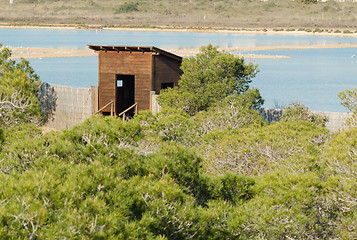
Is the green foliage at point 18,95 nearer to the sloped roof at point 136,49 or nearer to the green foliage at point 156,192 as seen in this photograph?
the sloped roof at point 136,49

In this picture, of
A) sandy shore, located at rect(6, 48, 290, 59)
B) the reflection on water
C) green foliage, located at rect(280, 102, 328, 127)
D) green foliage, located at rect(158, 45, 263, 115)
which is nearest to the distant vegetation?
green foliage, located at rect(280, 102, 328, 127)

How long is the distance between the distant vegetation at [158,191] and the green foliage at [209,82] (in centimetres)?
942

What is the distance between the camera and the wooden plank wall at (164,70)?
2854 centimetres

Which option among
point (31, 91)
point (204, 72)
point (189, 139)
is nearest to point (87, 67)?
point (31, 91)

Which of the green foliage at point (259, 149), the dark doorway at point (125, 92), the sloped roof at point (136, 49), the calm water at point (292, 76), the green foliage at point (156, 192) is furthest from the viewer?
the calm water at point (292, 76)

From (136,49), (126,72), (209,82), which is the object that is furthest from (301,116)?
(126,72)

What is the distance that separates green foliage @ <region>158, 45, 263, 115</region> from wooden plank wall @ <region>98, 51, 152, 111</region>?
2455 mm

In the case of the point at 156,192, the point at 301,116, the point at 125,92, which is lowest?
the point at 125,92

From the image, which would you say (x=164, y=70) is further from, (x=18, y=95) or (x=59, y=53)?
(x=59, y=53)

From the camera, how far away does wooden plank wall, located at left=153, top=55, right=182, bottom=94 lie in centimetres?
2854

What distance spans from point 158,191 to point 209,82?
1523 centimetres

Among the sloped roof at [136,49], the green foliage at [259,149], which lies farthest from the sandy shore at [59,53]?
the green foliage at [259,149]

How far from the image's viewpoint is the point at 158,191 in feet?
34.8

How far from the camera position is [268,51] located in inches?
4112
